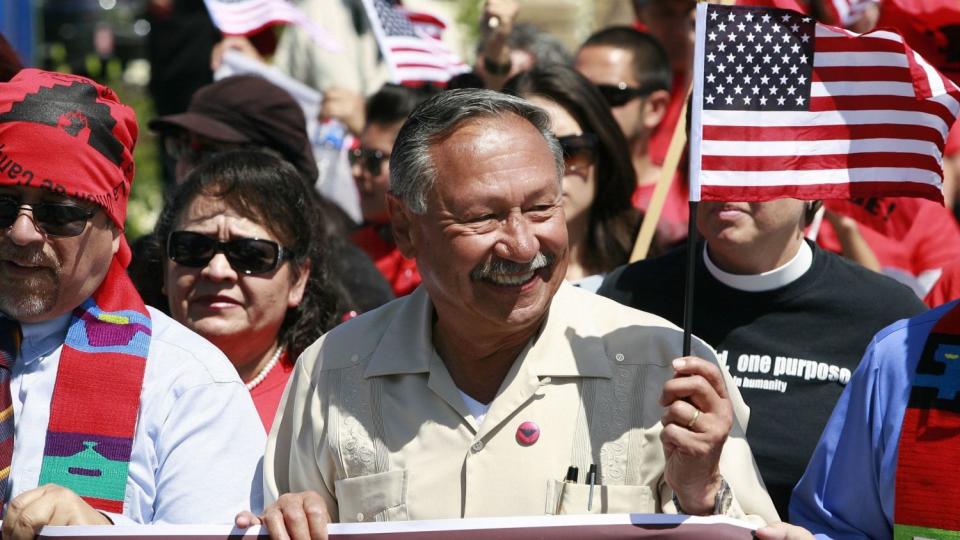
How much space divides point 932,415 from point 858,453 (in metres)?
0.21

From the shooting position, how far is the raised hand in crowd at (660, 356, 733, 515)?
3.28 m

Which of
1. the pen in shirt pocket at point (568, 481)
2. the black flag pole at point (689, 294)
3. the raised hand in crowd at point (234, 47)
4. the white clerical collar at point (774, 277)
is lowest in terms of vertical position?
the pen in shirt pocket at point (568, 481)

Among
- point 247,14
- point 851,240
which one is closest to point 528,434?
point 851,240

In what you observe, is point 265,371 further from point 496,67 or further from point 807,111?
point 496,67

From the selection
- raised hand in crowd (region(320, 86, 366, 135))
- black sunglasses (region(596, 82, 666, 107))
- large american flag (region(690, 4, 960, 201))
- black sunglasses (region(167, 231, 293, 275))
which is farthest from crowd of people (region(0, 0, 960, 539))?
raised hand in crowd (region(320, 86, 366, 135))

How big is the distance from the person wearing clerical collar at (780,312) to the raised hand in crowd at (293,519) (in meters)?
1.62

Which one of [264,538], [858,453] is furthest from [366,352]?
[858,453]

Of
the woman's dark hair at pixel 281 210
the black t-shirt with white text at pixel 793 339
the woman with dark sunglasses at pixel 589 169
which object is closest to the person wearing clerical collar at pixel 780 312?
the black t-shirt with white text at pixel 793 339

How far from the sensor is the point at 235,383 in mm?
3918

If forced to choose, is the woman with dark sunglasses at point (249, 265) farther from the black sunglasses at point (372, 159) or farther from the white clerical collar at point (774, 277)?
the black sunglasses at point (372, 159)

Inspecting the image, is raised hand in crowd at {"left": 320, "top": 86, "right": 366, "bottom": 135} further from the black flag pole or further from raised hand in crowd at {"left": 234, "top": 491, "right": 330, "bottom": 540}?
raised hand in crowd at {"left": 234, "top": 491, "right": 330, "bottom": 540}

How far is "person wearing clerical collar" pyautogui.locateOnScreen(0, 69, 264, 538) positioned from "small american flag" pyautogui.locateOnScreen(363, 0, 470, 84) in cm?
355

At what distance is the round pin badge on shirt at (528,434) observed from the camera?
364 cm

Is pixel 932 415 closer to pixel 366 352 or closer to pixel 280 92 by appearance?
pixel 366 352
